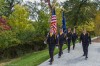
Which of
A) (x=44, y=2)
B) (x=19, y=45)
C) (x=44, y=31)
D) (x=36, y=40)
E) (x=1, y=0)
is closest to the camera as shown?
(x=1, y=0)

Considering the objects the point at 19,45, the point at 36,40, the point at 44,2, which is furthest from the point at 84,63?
the point at 44,2

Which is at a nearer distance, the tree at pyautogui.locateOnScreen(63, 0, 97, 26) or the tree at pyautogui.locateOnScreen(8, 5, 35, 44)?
the tree at pyautogui.locateOnScreen(8, 5, 35, 44)

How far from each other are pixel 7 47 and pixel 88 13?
30467 mm

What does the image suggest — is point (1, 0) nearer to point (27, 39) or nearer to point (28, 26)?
point (27, 39)

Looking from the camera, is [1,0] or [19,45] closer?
[1,0]

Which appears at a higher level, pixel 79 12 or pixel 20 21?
pixel 79 12

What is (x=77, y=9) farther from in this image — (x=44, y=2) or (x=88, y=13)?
(x=44, y=2)

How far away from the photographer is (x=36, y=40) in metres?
37.2

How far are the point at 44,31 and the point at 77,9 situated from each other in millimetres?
18957

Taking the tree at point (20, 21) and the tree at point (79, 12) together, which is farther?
the tree at point (79, 12)

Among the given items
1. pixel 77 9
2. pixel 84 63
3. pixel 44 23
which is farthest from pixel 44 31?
pixel 84 63

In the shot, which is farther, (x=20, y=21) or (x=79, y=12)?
(x=79, y=12)

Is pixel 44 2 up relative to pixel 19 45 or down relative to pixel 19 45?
up

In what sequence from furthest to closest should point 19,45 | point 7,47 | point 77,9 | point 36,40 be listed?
point 77,9 → point 36,40 → point 19,45 → point 7,47
